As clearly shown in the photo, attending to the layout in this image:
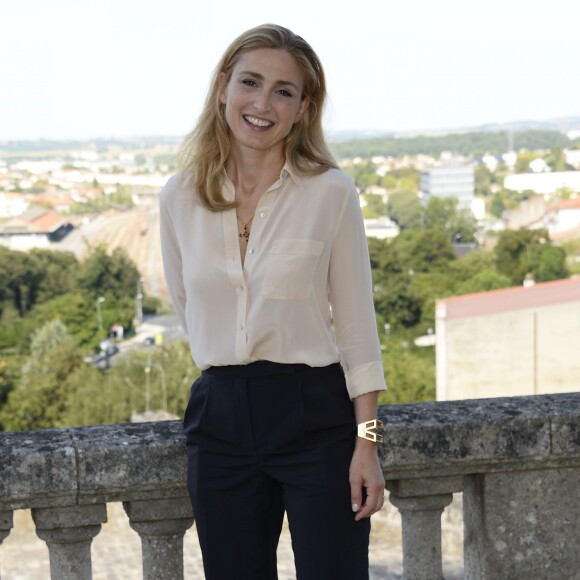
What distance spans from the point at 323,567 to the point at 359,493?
0.18 m

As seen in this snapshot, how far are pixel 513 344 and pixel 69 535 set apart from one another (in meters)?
28.3

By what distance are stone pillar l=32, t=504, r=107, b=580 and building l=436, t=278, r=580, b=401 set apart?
90.1 ft

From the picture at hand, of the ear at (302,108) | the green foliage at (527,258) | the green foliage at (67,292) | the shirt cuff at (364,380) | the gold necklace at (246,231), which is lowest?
the green foliage at (67,292)

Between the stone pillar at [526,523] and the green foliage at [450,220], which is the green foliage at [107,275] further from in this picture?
the stone pillar at [526,523]

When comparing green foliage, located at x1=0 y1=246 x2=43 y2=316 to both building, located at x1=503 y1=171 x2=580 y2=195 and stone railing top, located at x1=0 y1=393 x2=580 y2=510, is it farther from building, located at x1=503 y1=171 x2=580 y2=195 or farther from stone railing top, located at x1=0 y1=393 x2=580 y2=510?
building, located at x1=503 y1=171 x2=580 y2=195

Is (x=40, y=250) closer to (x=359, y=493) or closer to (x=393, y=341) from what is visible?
(x=393, y=341)

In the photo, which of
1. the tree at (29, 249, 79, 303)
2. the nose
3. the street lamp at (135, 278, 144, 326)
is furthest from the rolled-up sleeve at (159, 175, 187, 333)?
the street lamp at (135, 278, 144, 326)

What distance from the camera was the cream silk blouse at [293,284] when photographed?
2561 millimetres

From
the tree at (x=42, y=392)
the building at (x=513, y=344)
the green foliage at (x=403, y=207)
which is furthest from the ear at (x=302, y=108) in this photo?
the green foliage at (x=403, y=207)

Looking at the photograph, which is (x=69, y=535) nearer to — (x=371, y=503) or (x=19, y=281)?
(x=371, y=503)

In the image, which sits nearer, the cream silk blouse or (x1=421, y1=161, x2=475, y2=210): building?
the cream silk blouse

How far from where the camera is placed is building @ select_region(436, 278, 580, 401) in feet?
98.3

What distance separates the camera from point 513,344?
99.9ft

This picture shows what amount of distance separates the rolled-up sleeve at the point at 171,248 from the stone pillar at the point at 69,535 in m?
0.51
